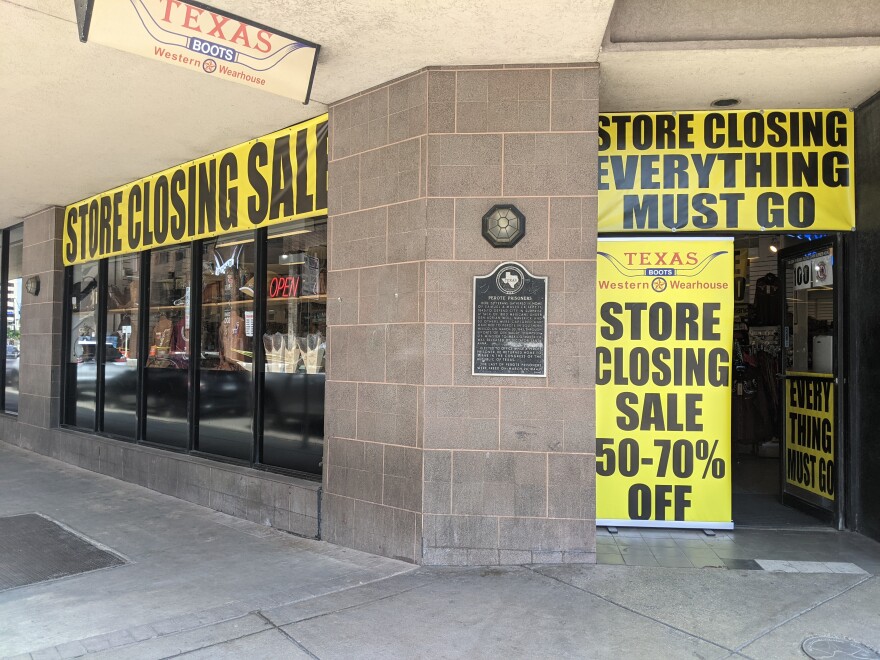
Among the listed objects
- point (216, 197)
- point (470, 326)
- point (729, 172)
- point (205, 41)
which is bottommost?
point (470, 326)

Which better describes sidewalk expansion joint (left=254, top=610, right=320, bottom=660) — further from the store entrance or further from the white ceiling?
the store entrance

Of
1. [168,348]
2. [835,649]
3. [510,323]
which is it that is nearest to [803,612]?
[835,649]

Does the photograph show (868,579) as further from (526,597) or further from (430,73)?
(430,73)

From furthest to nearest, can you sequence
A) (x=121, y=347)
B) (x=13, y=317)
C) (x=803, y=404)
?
(x=13, y=317), (x=121, y=347), (x=803, y=404)

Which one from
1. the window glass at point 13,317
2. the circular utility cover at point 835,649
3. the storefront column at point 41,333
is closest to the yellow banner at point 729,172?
the circular utility cover at point 835,649

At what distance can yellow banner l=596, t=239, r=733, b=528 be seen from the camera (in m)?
5.45

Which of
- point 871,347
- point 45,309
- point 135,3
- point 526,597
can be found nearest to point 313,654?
point 526,597

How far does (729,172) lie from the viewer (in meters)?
5.51

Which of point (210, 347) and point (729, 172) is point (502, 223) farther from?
point (210, 347)

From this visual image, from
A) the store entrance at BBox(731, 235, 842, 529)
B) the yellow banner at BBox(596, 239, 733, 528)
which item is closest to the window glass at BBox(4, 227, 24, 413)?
the yellow banner at BBox(596, 239, 733, 528)

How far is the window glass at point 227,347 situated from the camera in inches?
266


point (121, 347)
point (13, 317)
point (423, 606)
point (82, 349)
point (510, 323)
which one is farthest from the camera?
point (13, 317)

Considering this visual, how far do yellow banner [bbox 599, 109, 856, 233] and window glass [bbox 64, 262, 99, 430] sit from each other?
741cm

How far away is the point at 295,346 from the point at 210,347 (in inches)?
60.6
